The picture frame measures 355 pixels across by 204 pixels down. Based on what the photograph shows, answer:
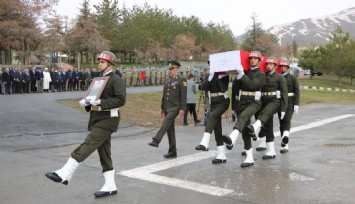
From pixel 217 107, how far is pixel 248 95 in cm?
68

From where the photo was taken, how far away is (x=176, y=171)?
7.76 meters

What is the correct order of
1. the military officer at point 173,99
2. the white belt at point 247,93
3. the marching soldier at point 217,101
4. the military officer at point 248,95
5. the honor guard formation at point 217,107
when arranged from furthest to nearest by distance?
the military officer at point 173,99, the marching soldier at point 217,101, the white belt at point 247,93, the military officer at point 248,95, the honor guard formation at point 217,107

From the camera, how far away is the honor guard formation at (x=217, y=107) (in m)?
6.18

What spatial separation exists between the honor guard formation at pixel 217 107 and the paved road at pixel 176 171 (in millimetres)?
384

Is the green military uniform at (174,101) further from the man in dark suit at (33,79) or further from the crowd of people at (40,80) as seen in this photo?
the man in dark suit at (33,79)

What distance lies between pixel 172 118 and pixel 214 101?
110 centimetres

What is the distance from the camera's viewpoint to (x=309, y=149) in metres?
10.2

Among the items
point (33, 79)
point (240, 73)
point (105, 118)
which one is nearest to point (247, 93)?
point (240, 73)

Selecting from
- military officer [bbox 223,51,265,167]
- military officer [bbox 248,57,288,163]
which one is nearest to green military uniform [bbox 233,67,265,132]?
military officer [bbox 223,51,265,167]

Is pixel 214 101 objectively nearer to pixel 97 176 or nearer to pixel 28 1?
pixel 97 176

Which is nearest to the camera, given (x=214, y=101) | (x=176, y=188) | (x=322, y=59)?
(x=176, y=188)

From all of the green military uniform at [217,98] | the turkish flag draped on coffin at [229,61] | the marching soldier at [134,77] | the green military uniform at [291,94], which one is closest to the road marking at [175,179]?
the green military uniform at [217,98]

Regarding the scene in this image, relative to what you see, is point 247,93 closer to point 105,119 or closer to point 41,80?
point 105,119

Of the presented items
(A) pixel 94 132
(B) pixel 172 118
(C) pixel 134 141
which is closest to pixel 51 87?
(C) pixel 134 141
